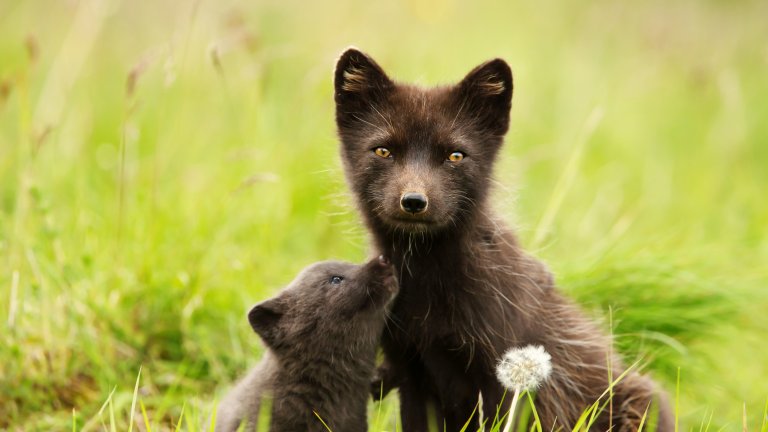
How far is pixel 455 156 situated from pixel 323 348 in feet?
3.88

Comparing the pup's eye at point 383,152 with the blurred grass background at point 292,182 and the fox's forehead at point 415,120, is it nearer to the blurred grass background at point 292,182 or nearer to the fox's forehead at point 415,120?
the fox's forehead at point 415,120

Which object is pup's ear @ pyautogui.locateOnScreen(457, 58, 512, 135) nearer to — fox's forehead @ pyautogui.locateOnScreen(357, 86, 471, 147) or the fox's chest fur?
fox's forehead @ pyautogui.locateOnScreen(357, 86, 471, 147)

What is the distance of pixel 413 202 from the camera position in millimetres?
4336

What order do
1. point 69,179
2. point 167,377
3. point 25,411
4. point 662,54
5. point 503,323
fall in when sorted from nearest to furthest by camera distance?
point 503,323 < point 25,411 < point 167,377 < point 69,179 < point 662,54

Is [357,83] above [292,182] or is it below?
above

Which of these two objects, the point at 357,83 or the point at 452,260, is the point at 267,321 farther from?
the point at 357,83

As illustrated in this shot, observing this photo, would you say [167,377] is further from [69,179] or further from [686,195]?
[686,195]

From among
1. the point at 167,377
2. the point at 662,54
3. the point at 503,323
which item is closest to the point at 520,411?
the point at 503,323

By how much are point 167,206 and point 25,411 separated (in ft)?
6.91

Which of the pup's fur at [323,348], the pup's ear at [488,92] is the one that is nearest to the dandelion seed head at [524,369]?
the pup's fur at [323,348]

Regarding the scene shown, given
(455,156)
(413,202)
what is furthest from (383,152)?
(413,202)

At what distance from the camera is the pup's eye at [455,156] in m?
4.68

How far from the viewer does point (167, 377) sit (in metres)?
5.66

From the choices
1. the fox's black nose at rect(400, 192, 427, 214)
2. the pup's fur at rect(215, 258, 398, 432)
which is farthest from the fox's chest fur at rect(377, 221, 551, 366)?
the fox's black nose at rect(400, 192, 427, 214)
